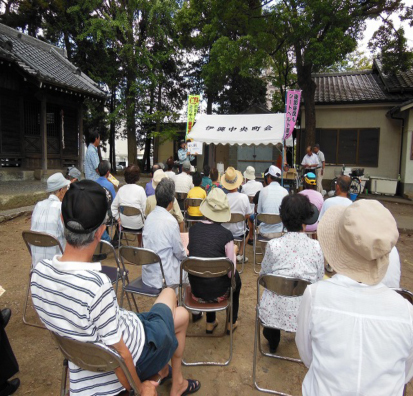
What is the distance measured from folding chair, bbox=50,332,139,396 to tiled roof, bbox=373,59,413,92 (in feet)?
44.9

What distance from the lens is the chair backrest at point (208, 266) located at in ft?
7.71

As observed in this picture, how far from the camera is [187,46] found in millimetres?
16547

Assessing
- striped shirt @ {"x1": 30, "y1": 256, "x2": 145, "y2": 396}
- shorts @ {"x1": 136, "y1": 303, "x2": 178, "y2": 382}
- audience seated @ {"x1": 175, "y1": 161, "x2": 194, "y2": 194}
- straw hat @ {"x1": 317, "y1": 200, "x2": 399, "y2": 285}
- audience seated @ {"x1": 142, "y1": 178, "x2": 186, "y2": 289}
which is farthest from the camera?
audience seated @ {"x1": 175, "y1": 161, "x2": 194, "y2": 194}

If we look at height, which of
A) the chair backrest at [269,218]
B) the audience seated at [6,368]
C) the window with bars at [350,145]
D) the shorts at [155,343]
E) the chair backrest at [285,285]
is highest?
the window with bars at [350,145]

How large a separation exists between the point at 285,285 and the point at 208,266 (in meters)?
0.57

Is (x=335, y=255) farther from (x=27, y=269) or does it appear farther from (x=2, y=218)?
(x=2, y=218)

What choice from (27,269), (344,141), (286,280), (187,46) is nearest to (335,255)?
(286,280)

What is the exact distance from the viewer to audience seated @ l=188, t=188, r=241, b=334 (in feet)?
8.52

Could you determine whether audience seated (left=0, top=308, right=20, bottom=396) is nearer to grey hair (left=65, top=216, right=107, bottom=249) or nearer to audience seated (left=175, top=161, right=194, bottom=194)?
grey hair (left=65, top=216, right=107, bottom=249)

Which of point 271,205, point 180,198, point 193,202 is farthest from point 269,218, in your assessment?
point 180,198

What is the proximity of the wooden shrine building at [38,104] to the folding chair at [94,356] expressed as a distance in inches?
356

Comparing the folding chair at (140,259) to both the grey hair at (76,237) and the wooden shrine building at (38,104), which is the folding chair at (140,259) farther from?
the wooden shrine building at (38,104)

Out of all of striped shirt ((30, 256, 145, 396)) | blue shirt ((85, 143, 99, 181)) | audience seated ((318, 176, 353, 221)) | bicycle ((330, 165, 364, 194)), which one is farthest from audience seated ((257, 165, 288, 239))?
bicycle ((330, 165, 364, 194))

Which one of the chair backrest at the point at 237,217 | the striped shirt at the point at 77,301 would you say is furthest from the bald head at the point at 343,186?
the striped shirt at the point at 77,301
